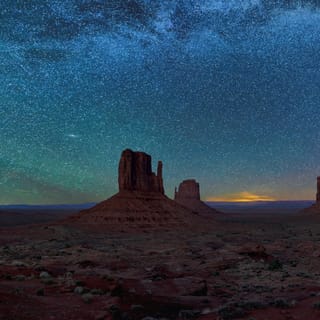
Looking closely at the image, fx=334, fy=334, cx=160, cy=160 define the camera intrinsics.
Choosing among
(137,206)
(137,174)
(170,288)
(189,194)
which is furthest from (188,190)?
(170,288)

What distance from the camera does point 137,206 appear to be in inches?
3356

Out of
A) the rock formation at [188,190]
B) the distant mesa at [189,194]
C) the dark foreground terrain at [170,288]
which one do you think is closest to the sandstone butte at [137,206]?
the dark foreground terrain at [170,288]

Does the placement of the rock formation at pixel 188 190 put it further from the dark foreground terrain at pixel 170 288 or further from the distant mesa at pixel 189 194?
the dark foreground terrain at pixel 170 288

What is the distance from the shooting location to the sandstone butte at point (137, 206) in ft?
257

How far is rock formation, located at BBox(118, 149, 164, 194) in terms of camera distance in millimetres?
93188

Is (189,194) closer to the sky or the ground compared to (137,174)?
closer to the ground

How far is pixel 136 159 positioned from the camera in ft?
321

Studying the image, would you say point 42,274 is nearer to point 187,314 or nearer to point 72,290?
point 72,290

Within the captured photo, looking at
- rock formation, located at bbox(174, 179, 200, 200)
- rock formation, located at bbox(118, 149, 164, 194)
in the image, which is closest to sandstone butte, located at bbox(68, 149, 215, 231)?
rock formation, located at bbox(118, 149, 164, 194)

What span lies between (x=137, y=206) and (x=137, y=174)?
41.8 feet

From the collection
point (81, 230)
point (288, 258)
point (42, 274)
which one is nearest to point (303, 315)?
point (42, 274)

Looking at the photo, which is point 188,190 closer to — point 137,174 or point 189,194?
point 189,194

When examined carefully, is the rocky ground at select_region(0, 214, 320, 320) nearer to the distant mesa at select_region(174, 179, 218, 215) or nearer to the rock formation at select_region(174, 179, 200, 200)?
the distant mesa at select_region(174, 179, 218, 215)

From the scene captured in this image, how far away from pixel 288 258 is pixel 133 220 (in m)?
46.8
